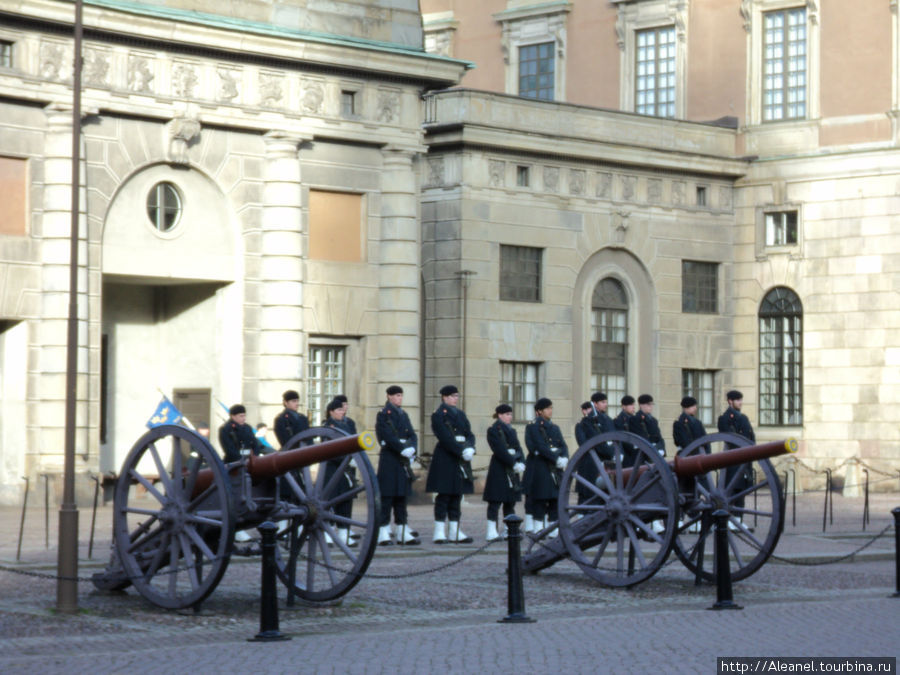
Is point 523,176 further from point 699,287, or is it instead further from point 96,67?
point 96,67

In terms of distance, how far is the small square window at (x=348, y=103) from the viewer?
3212 centimetres

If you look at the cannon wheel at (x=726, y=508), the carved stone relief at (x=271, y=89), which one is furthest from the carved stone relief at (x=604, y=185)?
the cannon wheel at (x=726, y=508)

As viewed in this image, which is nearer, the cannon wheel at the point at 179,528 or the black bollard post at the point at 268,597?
the black bollard post at the point at 268,597

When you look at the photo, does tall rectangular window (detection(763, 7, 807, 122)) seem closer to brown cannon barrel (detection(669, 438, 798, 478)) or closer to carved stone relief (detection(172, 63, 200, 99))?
carved stone relief (detection(172, 63, 200, 99))

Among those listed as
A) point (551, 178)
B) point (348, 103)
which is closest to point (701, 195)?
point (551, 178)

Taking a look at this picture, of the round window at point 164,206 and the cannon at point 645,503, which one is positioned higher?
the round window at point 164,206

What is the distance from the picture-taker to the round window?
30047mm

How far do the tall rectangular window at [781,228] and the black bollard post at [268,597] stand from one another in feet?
92.7

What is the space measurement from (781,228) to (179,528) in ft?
90.6

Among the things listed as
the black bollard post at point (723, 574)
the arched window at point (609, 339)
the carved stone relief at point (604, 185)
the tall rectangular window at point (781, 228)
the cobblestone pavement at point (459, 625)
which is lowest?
the cobblestone pavement at point (459, 625)

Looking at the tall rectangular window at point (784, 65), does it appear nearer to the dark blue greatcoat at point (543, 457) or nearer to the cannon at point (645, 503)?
the dark blue greatcoat at point (543, 457)

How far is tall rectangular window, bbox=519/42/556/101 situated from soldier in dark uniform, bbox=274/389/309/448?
21606 millimetres

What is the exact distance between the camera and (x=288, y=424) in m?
22.8

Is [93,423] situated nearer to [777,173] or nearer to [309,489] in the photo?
[309,489]
